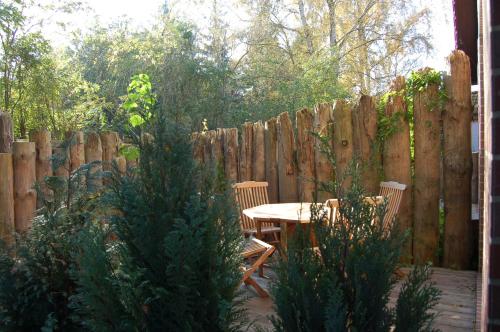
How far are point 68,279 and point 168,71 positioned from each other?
1122cm

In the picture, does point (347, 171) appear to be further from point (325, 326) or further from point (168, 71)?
point (168, 71)

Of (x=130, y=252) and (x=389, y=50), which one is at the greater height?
(x=389, y=50)

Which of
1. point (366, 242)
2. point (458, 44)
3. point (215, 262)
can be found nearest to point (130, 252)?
point (215, 262)

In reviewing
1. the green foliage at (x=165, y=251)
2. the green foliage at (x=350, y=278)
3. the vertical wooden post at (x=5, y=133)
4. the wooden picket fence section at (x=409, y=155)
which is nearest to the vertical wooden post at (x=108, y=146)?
the wooden picket fence section at (x=409, y=155)

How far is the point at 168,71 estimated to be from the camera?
13.2 meters

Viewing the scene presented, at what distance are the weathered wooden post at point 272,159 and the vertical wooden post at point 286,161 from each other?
0.36 feet

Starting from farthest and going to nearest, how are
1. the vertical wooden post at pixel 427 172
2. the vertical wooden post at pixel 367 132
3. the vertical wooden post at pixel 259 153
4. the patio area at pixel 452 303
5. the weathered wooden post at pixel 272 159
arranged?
the vertical wooden post at pixel 259 153, the weathered wooden post at pixel 272 159, the vertical wooden post at pixel 367 132, the vertical wooden post at pixel 427 172, the patio area at pixel 452 303

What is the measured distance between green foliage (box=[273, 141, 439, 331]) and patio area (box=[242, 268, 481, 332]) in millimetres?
1528

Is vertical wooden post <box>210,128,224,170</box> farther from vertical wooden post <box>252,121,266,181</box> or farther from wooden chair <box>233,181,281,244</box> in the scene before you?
wooden chair <box>233,181,281,244</box>

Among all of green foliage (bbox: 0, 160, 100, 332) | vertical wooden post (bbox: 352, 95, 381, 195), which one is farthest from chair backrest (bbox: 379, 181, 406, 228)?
green foliage (bbox: 0, 160, 100, 332)

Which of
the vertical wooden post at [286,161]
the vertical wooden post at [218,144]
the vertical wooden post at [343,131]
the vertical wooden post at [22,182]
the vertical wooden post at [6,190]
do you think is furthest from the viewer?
the vertical wooden post at [218,144]

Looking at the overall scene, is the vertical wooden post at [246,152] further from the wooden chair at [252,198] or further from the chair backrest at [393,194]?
the chair backrest at [393,194]

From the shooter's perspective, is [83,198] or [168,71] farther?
[168,71]

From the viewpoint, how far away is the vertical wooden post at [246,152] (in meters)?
6.74
